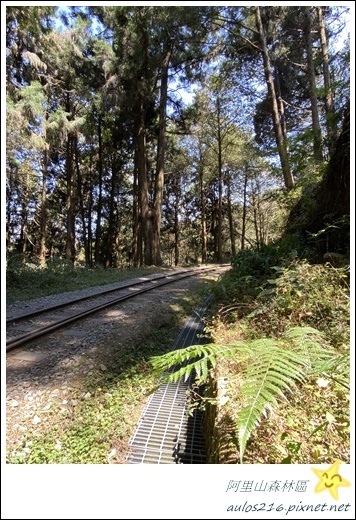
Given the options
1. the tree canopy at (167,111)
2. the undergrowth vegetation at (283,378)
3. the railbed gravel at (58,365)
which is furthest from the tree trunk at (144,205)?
the undergrowth vegetation at (283,378)

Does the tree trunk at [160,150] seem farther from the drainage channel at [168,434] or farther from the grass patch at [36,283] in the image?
the drainage channel at [168,434]

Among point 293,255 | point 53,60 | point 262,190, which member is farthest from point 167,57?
point 293,255

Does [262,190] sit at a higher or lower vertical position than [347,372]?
higher

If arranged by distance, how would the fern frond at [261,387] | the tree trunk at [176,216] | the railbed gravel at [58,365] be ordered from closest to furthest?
the fern frond at [261,387]
the railbed gravel at [58,365]
the tree trunk at [176,216]

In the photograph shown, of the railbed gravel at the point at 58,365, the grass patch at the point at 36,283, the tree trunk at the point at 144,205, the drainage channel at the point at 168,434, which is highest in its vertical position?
the tree trunk at the point at 144,205

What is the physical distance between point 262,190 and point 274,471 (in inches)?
1016

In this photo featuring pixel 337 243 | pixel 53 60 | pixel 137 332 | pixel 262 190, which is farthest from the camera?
pixel 262 190

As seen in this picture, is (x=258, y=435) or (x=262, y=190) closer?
(x=258, y=435)

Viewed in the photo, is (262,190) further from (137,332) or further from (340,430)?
(340,430)

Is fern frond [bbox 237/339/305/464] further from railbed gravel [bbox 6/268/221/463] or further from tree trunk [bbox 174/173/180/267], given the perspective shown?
tree trunk [bbox 174/173/180/267]

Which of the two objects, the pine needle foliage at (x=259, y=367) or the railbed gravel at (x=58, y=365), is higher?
the pine needle foliage at (x=259, y=367)

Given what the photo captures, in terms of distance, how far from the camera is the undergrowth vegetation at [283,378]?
128 cm

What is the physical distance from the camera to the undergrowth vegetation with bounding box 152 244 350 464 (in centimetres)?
128

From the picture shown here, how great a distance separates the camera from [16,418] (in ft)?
8.29
